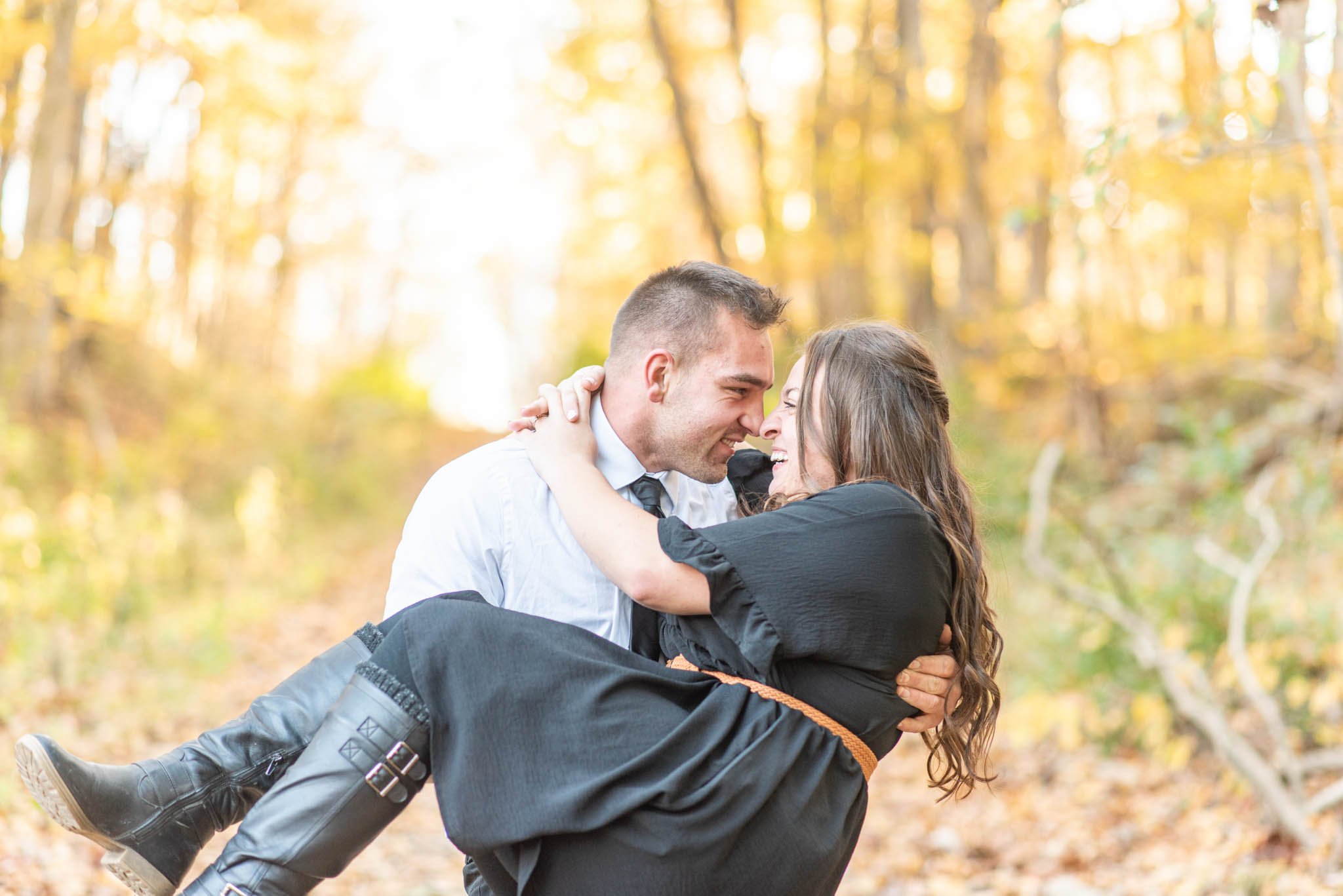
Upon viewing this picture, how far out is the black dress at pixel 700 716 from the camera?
212 centimetres

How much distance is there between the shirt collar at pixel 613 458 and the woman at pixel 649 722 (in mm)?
355

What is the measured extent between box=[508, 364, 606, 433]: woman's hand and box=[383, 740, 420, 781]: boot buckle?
0.75 meters

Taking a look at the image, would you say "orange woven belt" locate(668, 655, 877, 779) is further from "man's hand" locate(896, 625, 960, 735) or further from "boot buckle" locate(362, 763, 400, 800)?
"boot buckle" locate(362, 763, 400, 800)

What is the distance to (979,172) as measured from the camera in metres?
→ 11.4

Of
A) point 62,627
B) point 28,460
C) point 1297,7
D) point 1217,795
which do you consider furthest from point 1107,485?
point 28,460

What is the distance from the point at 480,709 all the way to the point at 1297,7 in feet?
10.8

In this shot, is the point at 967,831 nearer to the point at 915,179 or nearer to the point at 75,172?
the point at 915,179

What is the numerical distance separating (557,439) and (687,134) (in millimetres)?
9843

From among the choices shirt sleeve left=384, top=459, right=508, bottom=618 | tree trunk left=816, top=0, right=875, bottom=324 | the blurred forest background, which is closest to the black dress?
shirt sleeve left=384, top=459, right=508, bottom=618

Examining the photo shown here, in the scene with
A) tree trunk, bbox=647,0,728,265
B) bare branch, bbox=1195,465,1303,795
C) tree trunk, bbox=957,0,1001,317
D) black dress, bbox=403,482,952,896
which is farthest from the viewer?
tree trunk, bbox=647,0,728,265

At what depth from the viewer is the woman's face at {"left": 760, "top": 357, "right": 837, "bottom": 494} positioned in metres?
2.60

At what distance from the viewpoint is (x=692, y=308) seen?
286 cm

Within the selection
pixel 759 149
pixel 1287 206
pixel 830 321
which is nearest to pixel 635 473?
pixel 830 321

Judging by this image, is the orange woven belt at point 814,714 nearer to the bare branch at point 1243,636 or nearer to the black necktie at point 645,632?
the black necktie at point 645,632
